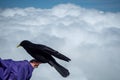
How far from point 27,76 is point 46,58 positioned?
58cm

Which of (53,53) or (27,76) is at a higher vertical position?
(53,53)

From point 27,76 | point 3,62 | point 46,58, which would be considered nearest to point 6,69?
point 3,62

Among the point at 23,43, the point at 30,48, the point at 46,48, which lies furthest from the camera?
the point at 23,43

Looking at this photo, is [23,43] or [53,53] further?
[23,43]

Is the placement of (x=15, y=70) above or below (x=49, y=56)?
below

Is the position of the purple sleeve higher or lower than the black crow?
lower

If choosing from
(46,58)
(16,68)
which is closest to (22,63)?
(16,68)

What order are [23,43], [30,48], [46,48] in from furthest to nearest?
[23,43] < [30,48] < [46,48]

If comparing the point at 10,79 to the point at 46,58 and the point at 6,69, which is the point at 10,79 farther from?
the point at 46,58

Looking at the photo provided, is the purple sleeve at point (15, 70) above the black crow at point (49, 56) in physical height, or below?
below

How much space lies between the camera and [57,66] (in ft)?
16.4

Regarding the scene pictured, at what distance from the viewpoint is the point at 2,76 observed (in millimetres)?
4898

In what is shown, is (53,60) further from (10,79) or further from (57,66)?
(10,79)

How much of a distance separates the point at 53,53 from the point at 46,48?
0.16 meters
